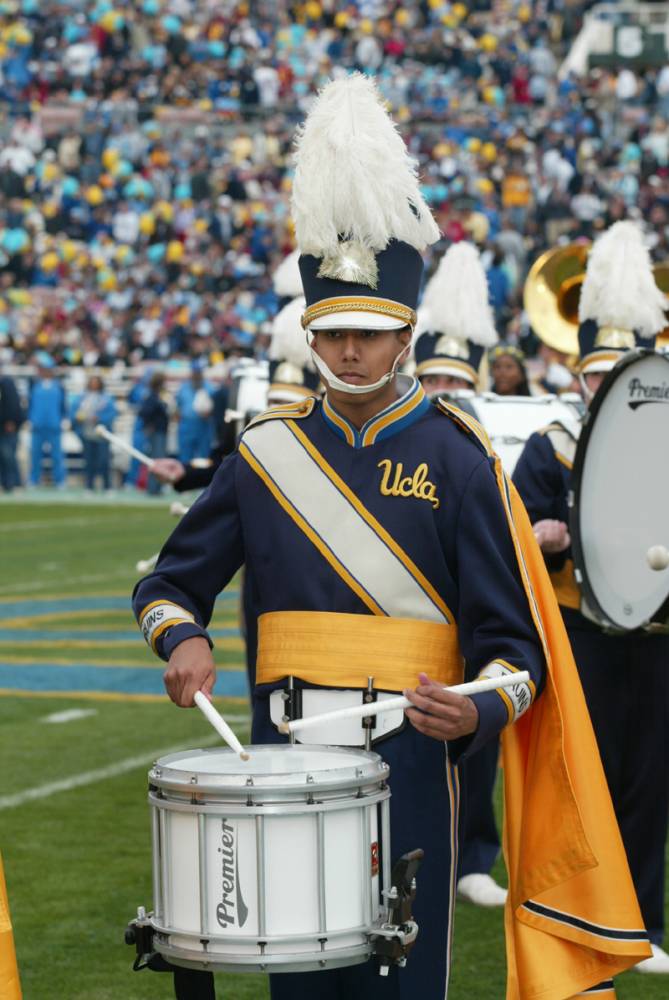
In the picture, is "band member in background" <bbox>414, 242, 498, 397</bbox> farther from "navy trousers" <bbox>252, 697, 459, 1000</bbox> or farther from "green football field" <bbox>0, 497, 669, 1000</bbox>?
"navy trousers" <bbox>252, 697, 459, 1000</bbox>

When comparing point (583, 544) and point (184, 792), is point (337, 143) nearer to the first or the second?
point (184, 792)

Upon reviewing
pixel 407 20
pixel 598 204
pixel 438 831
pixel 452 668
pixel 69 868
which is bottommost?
pixel 69 868

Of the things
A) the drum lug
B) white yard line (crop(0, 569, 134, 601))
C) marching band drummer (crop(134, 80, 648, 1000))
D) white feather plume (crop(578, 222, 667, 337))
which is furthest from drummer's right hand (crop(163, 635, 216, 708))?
white yard line (crop(0, 569, 134, 601))

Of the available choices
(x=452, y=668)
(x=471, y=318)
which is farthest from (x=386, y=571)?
(x=471, y=318)

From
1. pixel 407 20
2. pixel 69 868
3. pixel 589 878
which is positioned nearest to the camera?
pixel 589 878

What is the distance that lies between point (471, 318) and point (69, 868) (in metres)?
2.77

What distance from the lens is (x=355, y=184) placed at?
3.48 m

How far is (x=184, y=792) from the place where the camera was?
306 cm

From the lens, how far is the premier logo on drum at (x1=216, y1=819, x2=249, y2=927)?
3006 millimetres

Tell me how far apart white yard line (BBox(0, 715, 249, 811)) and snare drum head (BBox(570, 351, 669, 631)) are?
239 centimetres

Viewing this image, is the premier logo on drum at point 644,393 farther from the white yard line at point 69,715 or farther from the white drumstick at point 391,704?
the white yard line at point 69,715

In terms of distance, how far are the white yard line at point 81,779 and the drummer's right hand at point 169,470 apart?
3.40ft

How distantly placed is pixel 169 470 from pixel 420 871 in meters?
4.10

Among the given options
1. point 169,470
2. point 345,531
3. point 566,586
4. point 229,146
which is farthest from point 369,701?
point 229,146
